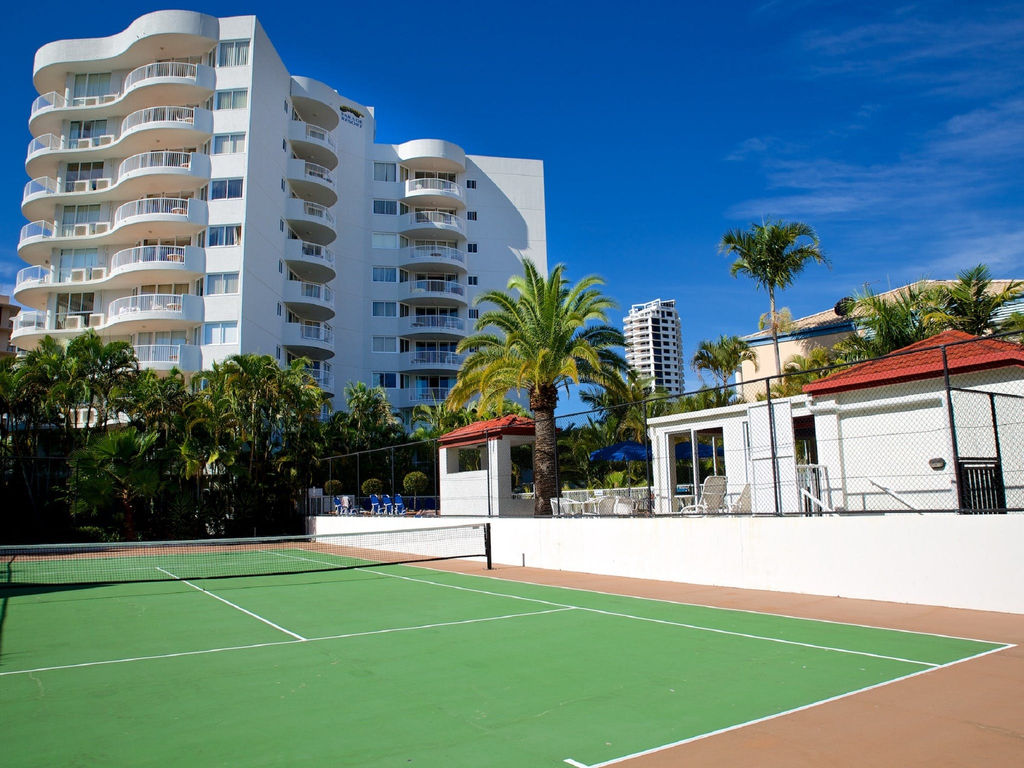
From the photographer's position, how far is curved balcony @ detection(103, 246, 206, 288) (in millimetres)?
45500

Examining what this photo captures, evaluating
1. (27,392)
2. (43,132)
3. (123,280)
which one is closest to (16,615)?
(27,392)

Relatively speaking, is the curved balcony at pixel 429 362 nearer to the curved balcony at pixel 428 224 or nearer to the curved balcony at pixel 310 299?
the curved balcony at pixel 310 299

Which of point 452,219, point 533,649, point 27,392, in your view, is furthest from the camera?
point 452,219

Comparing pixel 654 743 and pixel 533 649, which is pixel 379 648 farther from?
pixel 654 743

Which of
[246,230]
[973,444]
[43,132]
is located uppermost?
[43,132]

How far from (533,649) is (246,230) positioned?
43.4m

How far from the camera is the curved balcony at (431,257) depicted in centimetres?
6266

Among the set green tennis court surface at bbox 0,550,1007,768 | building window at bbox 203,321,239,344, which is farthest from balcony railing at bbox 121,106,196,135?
green tennis court surface at bbox 0,550,1007,768

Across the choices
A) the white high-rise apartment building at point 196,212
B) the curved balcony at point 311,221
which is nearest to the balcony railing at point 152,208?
the white high-rise apartment building at point 196,212

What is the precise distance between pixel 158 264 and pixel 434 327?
74.3ft

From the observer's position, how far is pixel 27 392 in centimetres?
3419

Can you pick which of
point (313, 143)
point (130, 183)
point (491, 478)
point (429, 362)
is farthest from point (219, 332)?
point (491, 478)

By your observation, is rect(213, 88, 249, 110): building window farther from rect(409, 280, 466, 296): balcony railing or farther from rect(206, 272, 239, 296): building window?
rect(409, 280, 466, 296): balcony railing

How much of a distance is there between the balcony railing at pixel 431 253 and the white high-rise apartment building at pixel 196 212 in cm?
79
